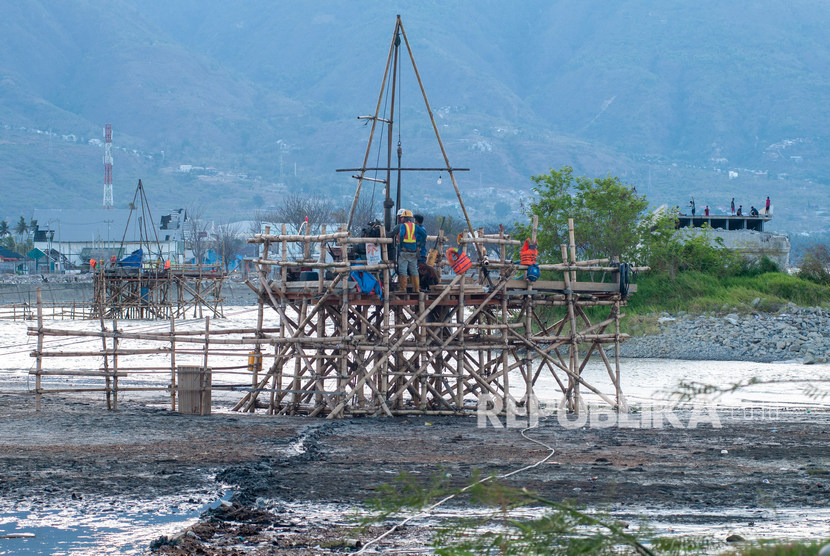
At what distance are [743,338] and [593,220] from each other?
30.7ft

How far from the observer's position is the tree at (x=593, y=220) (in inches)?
1721

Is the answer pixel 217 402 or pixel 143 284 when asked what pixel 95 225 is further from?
pixel 217 402

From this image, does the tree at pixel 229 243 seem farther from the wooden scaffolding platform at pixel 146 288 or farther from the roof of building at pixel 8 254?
the wooden scaffolding platform at pixel 146 288

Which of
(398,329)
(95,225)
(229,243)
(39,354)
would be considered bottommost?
(39,354)

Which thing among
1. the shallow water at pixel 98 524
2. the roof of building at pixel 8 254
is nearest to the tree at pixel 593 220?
the shallow water at pixel 98 524

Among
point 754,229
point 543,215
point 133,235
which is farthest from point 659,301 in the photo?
point 133,235

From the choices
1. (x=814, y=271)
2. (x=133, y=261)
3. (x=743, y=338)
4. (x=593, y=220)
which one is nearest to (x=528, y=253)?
(x=743, y=338)

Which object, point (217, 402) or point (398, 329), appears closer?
point (398, 329)

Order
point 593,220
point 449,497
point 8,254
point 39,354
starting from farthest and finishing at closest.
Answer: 1. point 8,254
2. point 593,220
3. point 39,354
4. point 449,497

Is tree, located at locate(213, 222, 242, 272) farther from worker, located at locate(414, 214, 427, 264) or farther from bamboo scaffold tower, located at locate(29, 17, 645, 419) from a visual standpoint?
worker, located at locate(414, 214, 427, 264)

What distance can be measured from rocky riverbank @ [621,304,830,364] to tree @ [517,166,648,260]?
4118 millimetres

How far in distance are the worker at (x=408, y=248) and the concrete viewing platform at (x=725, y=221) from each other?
3720 centimetres

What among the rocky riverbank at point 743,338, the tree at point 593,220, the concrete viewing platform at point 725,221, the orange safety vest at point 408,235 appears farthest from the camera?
the concrete viewing platform at point 725,221

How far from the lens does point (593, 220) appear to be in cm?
4419
